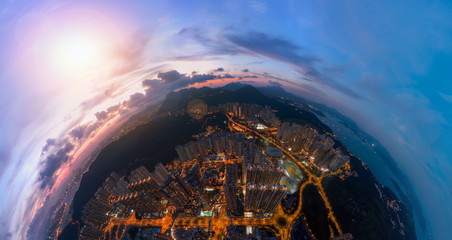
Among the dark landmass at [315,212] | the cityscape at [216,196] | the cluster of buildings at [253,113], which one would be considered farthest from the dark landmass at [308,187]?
the cluster of buildings at [253,113]

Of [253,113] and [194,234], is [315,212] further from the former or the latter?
[253,113]

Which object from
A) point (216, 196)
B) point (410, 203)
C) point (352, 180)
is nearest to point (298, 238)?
point (216, 196)

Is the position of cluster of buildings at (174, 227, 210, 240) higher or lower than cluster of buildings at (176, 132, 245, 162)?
lower

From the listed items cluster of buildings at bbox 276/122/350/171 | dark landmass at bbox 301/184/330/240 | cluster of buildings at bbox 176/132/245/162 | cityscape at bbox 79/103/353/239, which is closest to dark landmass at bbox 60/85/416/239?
dark landmass at bbox 301/184/330/240

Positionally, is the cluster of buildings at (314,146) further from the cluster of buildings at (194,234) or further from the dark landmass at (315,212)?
the cluster of buildings at (194,234)

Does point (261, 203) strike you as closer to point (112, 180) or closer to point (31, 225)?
point (112, 180)

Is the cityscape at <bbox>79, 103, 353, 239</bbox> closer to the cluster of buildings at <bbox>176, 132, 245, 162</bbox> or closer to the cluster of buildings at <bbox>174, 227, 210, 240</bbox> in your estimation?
A: the cluster of buildings at <bbox>174, 227, 210, 240</bbox>

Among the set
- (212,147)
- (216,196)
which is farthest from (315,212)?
(212,147)
